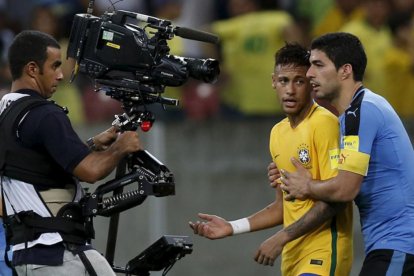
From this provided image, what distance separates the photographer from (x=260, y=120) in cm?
1088

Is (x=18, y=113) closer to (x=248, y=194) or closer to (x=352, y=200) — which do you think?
(x=352, y=200)

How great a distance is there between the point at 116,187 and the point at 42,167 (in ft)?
1.33

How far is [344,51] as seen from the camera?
6.42 metres

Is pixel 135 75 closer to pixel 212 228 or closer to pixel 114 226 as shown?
pixel 114 226

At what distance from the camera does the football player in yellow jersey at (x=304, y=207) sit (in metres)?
6.53

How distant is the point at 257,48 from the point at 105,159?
5000 millimetres

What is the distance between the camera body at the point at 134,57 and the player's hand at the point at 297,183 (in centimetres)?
67

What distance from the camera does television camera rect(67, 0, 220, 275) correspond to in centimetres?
628

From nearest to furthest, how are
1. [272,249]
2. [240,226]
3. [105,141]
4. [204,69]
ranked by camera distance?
[204,69] → [272,249] → [105,141] → [240,226]

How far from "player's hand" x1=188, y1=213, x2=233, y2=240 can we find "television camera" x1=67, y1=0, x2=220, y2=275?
20 centimetres

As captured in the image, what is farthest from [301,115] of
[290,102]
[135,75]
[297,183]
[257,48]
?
[257,48]

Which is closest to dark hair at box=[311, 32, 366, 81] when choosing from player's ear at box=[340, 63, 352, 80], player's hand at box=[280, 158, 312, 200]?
player's ear at box=[340, 63, 352, 80]

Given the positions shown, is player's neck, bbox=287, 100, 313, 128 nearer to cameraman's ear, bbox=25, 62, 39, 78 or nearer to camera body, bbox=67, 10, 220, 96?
camera body, bbox=67, 10, 220, 96

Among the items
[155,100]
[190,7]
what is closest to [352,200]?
[155,100]
